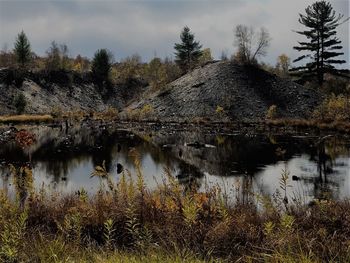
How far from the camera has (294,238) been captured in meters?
9.81

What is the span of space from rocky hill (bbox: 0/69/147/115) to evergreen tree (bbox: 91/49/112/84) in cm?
303

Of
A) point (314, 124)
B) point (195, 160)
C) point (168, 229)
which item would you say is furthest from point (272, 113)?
point (168, 229)

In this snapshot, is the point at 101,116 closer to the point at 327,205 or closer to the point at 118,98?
the point at 118,98

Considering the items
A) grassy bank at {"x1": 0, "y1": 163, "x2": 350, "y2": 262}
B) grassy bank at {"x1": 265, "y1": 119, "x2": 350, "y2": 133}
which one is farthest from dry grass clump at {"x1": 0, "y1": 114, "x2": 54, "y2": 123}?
grassy bank at {"x1": 0, "y1": 163, "x2": 350, "y2": 262}

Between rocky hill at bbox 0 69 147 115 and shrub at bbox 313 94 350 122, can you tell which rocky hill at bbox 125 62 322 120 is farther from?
rocky hill at bbox 0 69 147 115

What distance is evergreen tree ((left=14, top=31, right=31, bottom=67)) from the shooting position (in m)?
109

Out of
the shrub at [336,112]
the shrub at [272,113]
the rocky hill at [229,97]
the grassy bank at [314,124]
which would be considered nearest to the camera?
the grassy bank at [314,124]

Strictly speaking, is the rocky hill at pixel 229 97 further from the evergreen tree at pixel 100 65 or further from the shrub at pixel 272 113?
the evergreen tree at pixel 100 65

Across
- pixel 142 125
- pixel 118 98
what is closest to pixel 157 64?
pixel 118 98

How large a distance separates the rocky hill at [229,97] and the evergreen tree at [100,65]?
1280 inches

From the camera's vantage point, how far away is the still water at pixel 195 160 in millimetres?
23062

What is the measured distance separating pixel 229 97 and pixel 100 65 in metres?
51.1

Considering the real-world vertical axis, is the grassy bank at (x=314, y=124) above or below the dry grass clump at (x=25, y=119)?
below

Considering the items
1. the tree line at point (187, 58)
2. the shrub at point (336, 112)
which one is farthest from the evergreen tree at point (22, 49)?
the shrub at point (336, 112)
